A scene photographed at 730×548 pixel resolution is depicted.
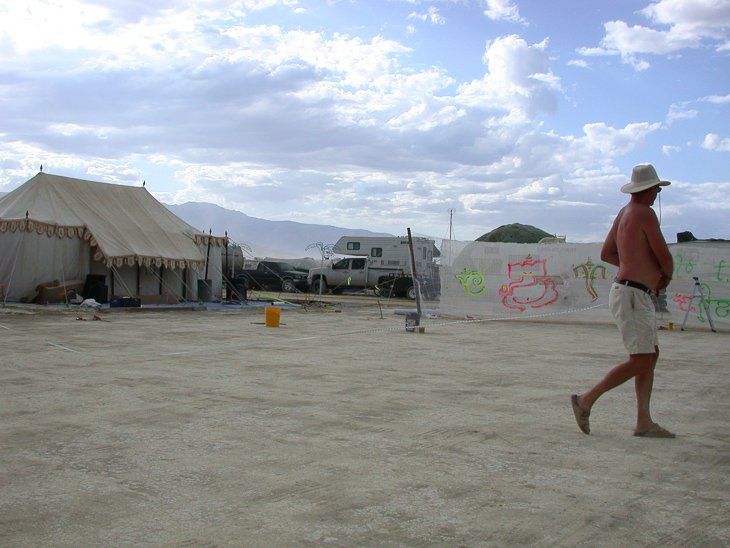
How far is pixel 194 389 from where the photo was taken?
6.04 meters

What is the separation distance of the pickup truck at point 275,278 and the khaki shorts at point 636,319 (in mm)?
26153

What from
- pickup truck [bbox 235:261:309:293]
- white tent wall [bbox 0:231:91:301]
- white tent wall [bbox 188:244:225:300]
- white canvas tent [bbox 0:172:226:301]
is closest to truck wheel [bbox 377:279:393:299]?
pickup truck [bbox 235:261:309:293]

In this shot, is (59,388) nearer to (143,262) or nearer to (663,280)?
(663,280)

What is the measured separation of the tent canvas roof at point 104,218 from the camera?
18.1 metres

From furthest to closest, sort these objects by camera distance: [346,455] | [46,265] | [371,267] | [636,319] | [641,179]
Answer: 1. [371,267]
2. [46,265]
3. [641,179]
4. [636,319]
5. [346,455]

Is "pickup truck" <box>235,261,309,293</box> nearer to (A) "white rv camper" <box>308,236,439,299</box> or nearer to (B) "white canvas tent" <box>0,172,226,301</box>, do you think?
(A) "white rv camper" <box>308,236,439,299</box>

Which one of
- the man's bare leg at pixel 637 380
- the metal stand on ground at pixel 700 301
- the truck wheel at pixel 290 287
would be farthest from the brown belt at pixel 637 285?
the truck wheel at pixel 290 287

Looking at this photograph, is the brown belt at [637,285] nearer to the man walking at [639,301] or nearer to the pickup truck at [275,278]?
the man walking at [639,301]

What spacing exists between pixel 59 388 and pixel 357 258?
2234 cm

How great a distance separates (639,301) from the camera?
4434 millimetres

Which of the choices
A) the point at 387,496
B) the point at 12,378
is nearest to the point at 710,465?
the point at 387,496

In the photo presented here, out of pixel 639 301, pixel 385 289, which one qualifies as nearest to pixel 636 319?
pixel 639 301

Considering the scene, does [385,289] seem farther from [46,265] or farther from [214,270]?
[46,265]

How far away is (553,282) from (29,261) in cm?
1379
